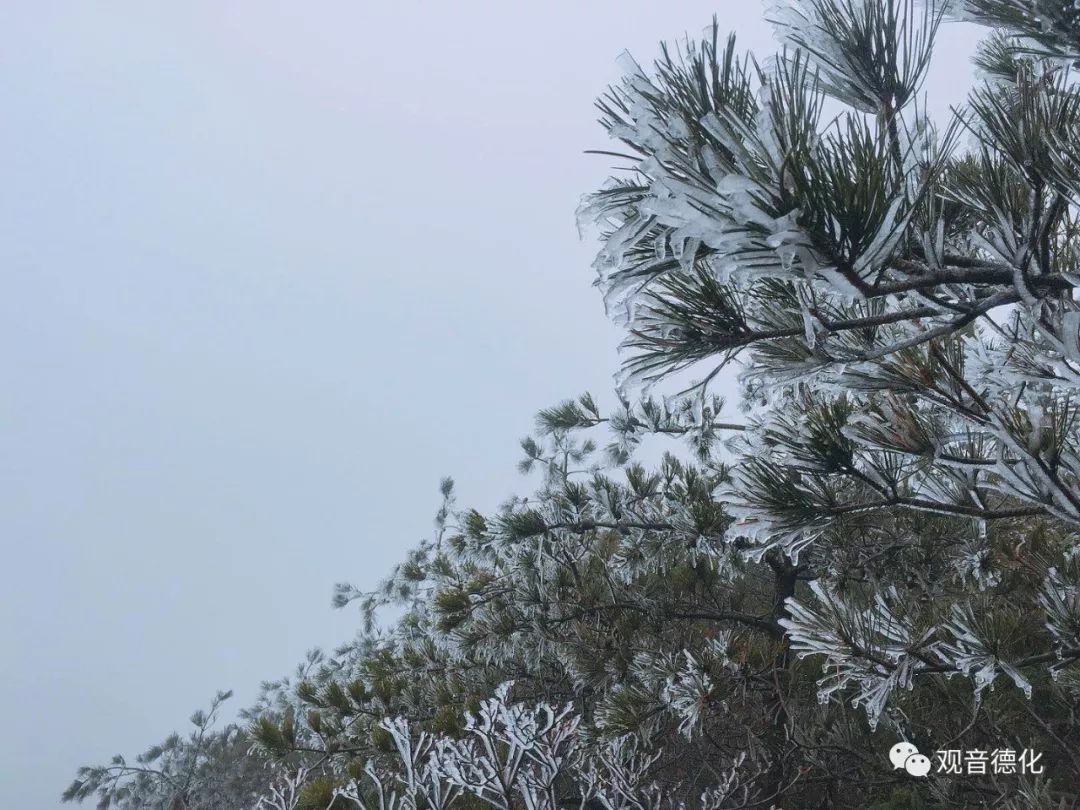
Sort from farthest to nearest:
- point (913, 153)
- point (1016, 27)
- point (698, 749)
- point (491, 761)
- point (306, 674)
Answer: point (306, 674)
point (698, 749)
point (491, 761)
point (1016, 27)
point (913, 153)

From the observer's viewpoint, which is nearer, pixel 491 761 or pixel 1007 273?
pixel 1007 273

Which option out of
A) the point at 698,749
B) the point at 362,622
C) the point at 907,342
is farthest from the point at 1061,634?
the point at 362,622

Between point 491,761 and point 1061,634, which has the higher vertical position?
point 1061,634

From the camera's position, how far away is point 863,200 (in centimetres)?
83

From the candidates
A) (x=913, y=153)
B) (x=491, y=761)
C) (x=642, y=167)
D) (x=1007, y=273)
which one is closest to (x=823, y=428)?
(x=1007, y=273)

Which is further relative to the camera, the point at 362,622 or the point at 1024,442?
the point at 362,622

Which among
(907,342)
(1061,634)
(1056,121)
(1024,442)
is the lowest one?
(1061,634)

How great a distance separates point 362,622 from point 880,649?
21.6 ft

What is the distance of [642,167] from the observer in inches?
34.9

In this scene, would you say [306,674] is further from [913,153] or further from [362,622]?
[913,153]

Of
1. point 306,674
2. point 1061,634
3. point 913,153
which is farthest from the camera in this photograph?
point 306,674

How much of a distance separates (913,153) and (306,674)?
905 centimetres

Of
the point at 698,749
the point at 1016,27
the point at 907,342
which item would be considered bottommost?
the point at 698,749

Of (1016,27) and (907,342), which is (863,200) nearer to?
(907,342)
